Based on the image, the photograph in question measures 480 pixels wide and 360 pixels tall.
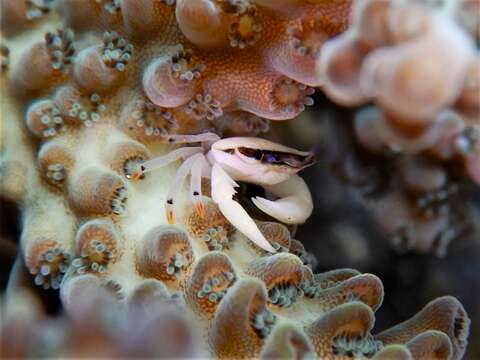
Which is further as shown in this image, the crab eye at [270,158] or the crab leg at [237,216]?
the crab eye at [270,158]

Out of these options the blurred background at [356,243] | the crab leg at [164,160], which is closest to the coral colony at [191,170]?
the crab leg at [164,160]

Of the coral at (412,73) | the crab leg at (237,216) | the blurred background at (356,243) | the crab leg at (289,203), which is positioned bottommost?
the blurred background at (356,243)

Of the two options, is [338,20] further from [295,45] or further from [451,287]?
[451,287]

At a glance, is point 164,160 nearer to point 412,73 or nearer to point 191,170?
point 191,170

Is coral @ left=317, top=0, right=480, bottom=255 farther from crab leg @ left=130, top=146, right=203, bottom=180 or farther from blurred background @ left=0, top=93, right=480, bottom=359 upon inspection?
blurred background @ left=0, top=93, right=480, bottom=359

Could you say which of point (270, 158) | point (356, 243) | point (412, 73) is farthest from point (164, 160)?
point (356, 243)

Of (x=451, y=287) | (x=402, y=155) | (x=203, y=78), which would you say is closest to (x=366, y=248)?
(x=451, y=287)

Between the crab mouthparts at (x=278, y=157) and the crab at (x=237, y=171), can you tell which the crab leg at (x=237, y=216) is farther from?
the crab mouthparts at (x=278, y=157)
